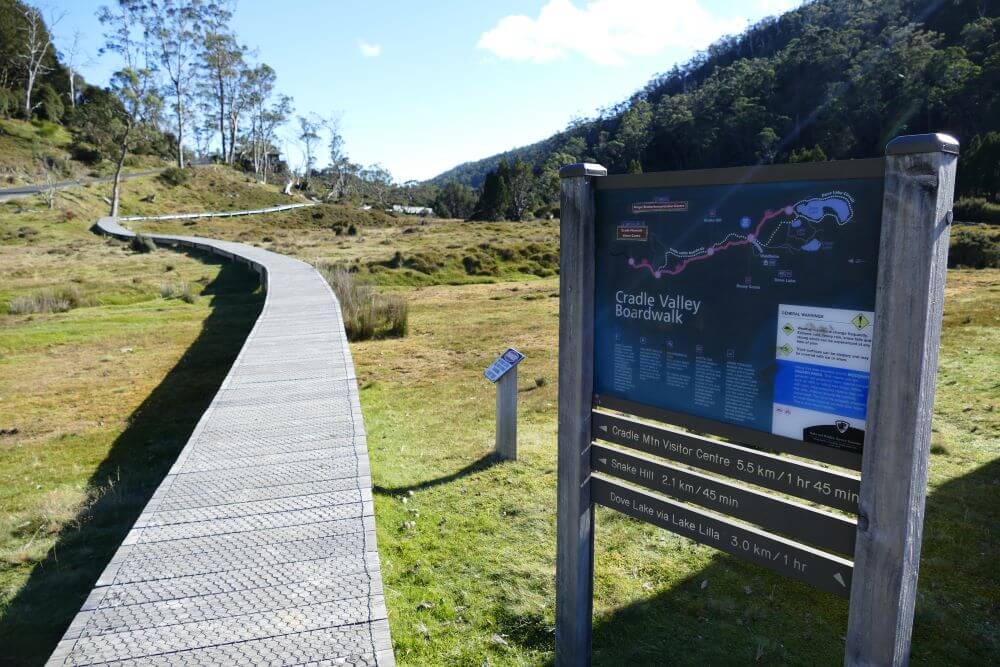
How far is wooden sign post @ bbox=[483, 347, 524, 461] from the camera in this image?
18.9 ft

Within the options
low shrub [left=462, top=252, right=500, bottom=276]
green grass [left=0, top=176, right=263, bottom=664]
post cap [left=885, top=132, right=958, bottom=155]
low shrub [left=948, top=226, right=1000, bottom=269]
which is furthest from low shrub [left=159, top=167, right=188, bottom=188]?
post cap [left=885, top=132, right=958, bottom=155]

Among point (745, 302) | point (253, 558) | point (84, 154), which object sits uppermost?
point (84, 154)

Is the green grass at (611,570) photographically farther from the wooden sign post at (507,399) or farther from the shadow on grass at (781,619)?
the wooden sign post at (507,399)

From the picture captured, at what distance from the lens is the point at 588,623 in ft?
10.2

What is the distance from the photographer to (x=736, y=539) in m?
2.60

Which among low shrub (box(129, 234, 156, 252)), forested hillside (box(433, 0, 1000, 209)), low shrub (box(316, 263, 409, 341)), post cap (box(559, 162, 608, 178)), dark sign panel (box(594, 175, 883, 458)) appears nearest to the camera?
dark sign panel (box(594, 175, 883, 458))

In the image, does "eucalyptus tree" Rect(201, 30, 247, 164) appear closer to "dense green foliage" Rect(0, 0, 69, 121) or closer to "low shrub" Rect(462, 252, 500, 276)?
"dense green foliage" Rect(0, 0, 69, 121)

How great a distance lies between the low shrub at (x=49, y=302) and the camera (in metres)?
15.8

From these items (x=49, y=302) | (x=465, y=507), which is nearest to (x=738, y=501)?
(x=465, y=507)

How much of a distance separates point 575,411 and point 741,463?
29.0 inches

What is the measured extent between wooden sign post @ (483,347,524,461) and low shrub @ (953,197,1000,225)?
115 ft

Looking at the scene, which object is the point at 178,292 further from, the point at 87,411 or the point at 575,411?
the point at 575,411

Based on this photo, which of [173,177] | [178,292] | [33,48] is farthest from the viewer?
[33,48]

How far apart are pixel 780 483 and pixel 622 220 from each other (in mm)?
1187
